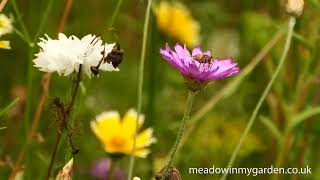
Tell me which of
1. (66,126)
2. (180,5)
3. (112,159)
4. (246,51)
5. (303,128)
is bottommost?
(66,126)

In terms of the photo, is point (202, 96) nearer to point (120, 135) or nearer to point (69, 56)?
point (120, 135)

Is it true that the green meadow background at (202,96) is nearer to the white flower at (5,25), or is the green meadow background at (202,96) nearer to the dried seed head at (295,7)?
the white flower at (5,25)

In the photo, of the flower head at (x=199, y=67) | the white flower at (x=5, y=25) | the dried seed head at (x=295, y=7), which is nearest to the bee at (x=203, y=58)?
the flower head at (x=199, y=67)

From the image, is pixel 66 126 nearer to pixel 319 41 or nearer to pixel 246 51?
pixel 319 41

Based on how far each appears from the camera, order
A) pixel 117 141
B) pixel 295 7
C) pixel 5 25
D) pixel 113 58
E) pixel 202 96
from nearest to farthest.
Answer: pixel 113 58
pixel 295 7
pixel 5 25
pixel 117 141
pixel 202 96

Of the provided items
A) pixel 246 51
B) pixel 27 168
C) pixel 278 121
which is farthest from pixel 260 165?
pixel 27 168

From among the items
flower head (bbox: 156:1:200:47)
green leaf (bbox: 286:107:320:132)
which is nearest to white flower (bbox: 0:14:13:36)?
green leaf (bbox: 286:107:320:132)

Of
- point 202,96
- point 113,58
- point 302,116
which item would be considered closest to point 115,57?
point 113,58
